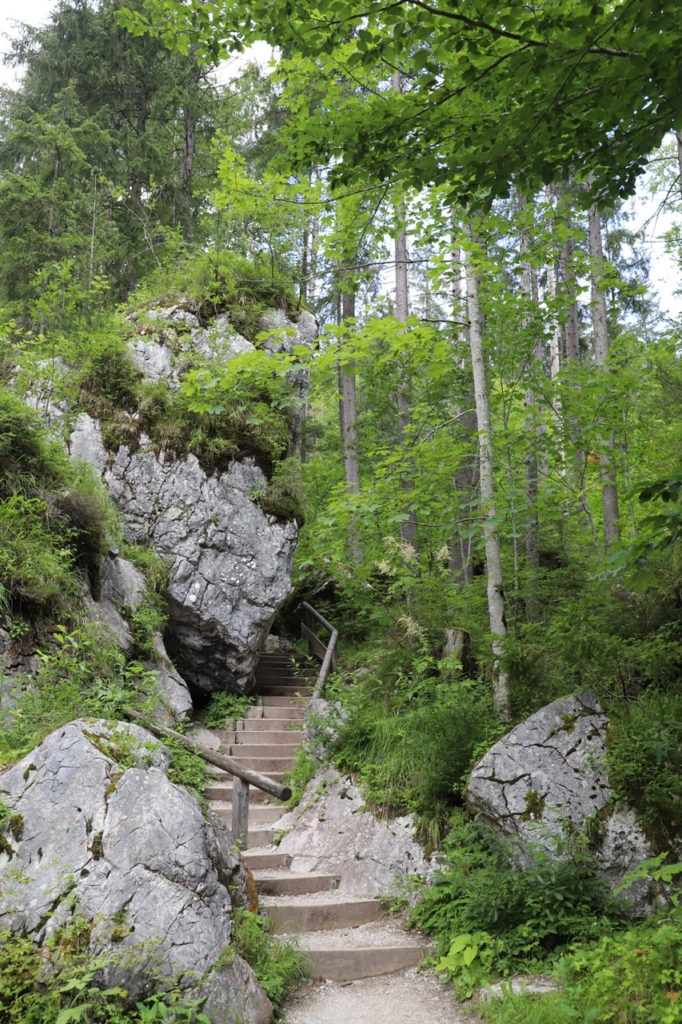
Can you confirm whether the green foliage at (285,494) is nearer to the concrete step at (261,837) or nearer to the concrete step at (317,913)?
the concrete step at (261,837)

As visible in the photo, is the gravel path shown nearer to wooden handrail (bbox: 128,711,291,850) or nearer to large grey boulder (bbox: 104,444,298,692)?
wooden handrail (bbox: 128,711,291,850)

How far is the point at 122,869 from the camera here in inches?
153

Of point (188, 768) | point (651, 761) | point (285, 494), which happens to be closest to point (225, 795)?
point (188, 768)

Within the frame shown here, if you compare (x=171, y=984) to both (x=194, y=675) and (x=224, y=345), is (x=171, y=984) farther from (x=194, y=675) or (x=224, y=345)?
(x=224, y=345)

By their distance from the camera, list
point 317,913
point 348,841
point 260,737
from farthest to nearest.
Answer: point 260,737 < point 348,841 < point 317,913

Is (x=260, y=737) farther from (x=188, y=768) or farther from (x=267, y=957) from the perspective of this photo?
(x=267, y=957)

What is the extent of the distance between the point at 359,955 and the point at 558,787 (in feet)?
6.49

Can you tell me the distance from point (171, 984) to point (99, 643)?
12.2 feet

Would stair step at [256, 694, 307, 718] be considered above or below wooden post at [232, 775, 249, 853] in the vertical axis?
above

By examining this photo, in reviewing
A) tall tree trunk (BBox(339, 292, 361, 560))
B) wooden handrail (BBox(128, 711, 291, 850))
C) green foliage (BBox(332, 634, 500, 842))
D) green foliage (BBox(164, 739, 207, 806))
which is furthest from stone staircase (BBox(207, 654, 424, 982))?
tall tree trunk (BBox(339, 292, 361, 560))

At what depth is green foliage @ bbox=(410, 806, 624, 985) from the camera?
15.0 ft

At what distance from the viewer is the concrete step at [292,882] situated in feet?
19.8

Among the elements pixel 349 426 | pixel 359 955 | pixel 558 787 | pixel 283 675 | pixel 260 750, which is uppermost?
pixel 349 426

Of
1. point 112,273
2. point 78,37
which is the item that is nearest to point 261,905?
point 112,273
